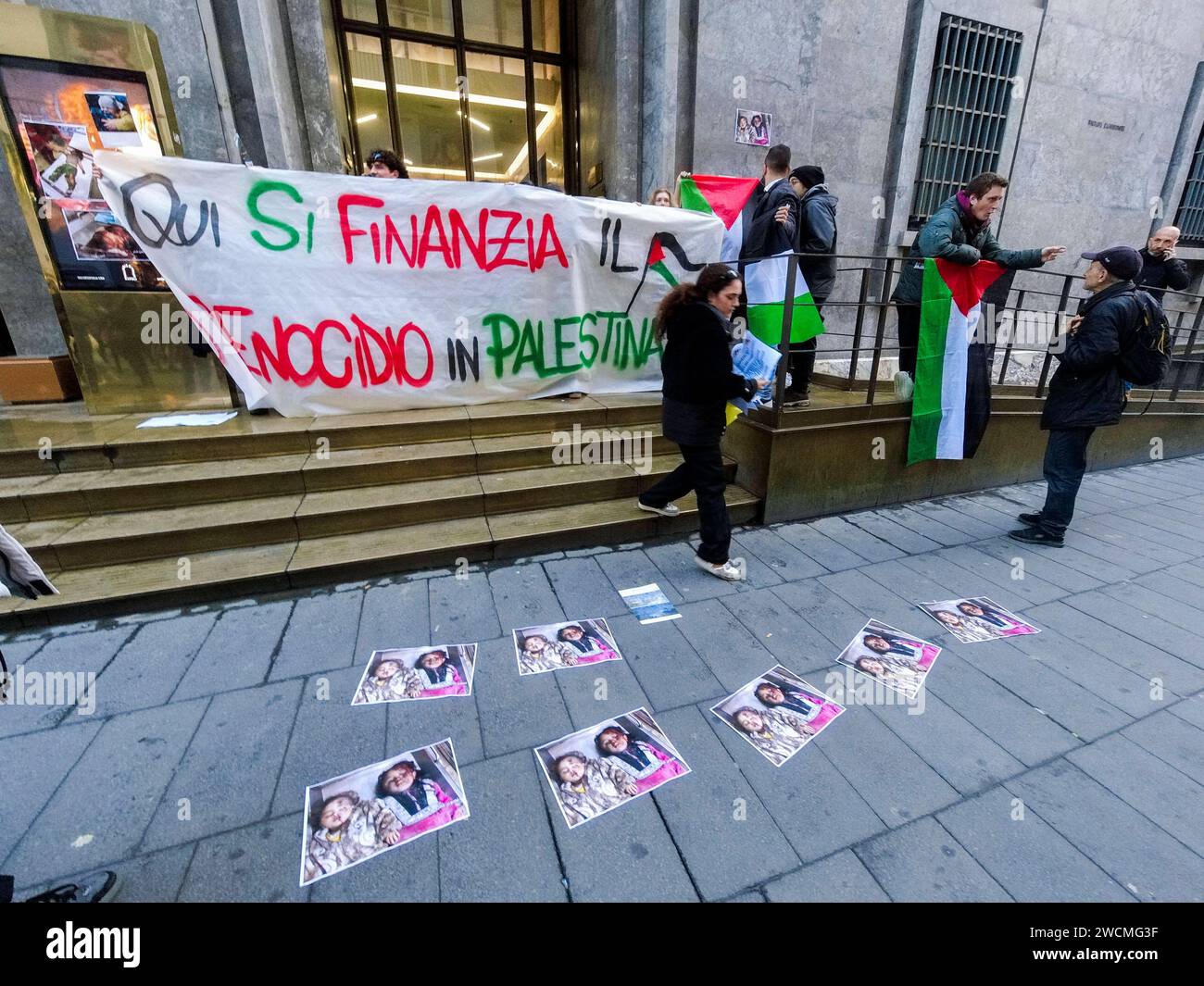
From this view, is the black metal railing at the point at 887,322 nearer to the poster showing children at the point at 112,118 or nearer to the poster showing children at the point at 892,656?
the poster showing children at the point at 892,656

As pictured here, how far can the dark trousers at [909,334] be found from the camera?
4591 millimetres

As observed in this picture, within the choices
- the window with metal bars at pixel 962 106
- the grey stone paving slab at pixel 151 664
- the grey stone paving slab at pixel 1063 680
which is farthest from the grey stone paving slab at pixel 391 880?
the window with metal bars at pixel 962 106

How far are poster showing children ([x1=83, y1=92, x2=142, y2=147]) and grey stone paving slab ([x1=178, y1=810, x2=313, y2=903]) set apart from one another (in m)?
4.92

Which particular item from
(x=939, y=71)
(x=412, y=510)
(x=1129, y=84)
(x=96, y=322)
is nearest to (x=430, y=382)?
(x=412, y=510)

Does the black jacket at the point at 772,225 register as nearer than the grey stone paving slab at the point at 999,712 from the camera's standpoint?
No

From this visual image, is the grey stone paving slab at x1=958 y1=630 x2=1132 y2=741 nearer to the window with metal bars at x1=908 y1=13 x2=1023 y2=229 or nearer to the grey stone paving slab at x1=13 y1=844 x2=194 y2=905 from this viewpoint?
the grey stone paving slab at x1=13 y1=844 x2=194 y2=905

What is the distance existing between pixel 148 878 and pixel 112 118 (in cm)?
507

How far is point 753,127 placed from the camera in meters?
6.68

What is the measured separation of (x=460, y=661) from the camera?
267 cm

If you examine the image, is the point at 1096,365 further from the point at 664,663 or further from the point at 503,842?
the point at 503,842

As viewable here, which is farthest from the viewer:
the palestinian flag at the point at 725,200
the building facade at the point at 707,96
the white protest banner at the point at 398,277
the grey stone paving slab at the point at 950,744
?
the palestinian flag at the point at 725,200

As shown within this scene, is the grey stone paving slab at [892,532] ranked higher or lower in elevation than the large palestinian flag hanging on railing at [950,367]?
lower

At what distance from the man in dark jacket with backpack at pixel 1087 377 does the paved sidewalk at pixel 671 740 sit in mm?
802
